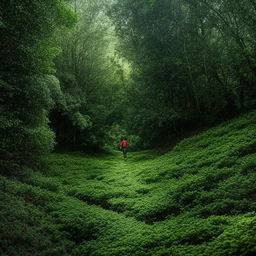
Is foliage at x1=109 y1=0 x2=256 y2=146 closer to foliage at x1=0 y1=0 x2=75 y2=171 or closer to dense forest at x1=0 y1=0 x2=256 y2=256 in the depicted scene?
dense forest at x1=0 y1=0 x2=256 y2=256

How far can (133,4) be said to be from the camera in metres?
18.8

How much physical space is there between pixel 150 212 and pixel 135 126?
1656cm

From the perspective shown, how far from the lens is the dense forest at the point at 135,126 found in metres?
6.63

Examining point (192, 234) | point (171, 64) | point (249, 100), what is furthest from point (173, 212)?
point (171, 64)

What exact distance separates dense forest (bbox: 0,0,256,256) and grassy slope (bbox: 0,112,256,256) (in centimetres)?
5

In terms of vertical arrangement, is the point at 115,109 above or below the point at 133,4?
below

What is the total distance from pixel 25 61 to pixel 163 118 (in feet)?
42.2

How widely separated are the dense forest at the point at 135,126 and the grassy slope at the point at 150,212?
46 millimetres

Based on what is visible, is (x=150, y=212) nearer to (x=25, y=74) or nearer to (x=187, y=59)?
(x=25, y=74)

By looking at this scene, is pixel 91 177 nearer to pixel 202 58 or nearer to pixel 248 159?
pixel 248 159

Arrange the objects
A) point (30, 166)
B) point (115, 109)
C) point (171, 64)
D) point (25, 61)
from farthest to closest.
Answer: point (115, 109) < point (171, 64) < point (30, 166) < point (25, 61)

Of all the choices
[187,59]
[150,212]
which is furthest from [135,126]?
[150,212]

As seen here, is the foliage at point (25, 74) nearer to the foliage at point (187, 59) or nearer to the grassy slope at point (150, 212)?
the grassy slope at point (150, 212)

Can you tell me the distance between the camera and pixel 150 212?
798 centimetres
